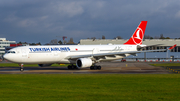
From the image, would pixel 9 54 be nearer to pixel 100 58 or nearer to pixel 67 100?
pixel 100 58

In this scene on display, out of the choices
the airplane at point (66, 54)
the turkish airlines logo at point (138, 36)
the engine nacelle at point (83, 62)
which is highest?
the turkish airlines logo at point (138, 36)

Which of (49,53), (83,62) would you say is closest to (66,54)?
(49,53)

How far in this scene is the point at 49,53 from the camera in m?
38.9

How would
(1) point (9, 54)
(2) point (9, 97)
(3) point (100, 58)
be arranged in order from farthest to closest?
(3) point (100, 58) → (1) point (9, 54) → (2) point (9, 97)

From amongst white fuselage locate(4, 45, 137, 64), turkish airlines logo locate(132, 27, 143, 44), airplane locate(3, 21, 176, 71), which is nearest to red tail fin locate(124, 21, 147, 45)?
turkish airlines logo locate(132, 27, 143, 44)

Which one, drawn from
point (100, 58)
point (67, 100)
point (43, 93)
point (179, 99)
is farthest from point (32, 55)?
point (179, 99)

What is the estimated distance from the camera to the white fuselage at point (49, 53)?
37062 millimetres

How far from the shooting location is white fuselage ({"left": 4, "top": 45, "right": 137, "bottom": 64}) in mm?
37062

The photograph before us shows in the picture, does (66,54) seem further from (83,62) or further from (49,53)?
(83,62)

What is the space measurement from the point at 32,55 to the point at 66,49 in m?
5.93

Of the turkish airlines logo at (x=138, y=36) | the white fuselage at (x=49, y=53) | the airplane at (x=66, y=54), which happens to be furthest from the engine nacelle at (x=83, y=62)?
the turkish airlines logo at (x=138, y=36)

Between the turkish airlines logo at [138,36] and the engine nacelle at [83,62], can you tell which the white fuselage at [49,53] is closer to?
the engine nacelle at [83,62]

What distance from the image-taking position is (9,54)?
36656mm

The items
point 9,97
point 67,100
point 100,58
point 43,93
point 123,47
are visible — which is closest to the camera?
point 67,100
